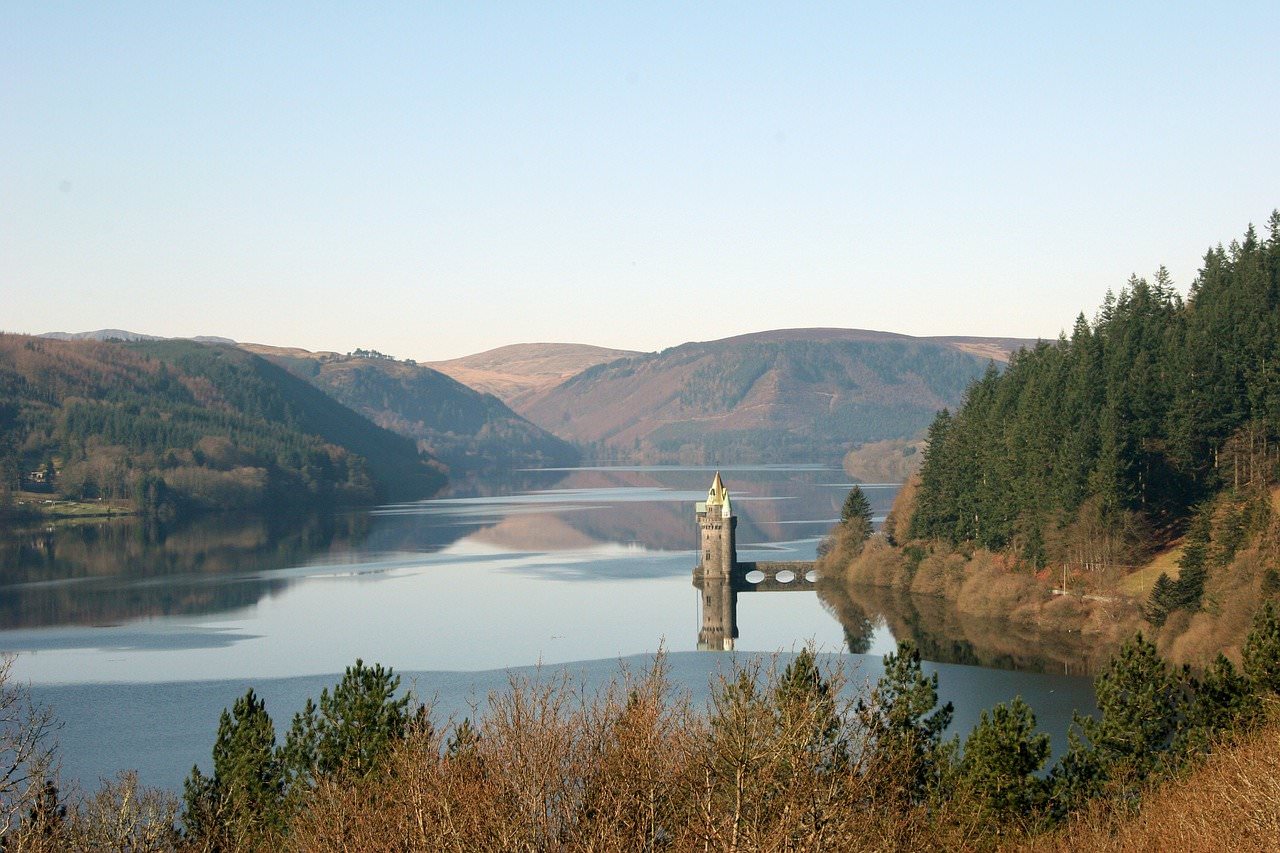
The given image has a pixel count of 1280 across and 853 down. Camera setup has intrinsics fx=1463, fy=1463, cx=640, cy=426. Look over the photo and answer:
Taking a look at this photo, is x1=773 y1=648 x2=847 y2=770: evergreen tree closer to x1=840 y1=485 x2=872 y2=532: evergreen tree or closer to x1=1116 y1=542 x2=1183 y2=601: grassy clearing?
x1=1116 y1=542 x2=1183 y2=601: grassy clearing

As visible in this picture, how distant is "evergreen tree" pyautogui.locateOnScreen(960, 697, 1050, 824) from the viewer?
1126 inches

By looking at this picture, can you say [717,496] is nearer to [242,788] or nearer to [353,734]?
[353,734]

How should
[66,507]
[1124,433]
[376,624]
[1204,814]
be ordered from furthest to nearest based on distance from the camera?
[66,507], [376,624], [1124,433], [1204,814]

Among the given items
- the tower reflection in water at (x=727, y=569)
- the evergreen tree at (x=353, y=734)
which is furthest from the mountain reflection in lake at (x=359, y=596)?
the evergreen tree at (x=353, y=734)

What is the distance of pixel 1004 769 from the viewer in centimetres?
2886

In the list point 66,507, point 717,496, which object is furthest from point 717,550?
point 66,507

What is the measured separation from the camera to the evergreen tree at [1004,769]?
93.9 ft

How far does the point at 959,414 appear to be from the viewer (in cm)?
9806

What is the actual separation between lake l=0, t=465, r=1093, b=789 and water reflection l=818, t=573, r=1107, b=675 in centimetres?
29

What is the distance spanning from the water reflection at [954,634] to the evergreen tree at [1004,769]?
28.8m

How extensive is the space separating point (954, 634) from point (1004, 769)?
40.2 meters

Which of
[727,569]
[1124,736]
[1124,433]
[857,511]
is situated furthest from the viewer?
[857,511]

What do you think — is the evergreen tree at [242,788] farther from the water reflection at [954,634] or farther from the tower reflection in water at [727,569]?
the tower reflection in water at [727,569]

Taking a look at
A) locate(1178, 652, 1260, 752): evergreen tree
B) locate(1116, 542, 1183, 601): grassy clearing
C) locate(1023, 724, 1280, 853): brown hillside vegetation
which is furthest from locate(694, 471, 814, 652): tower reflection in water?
locate(1023, 724, 1280, 853): brown hillside vegetation
